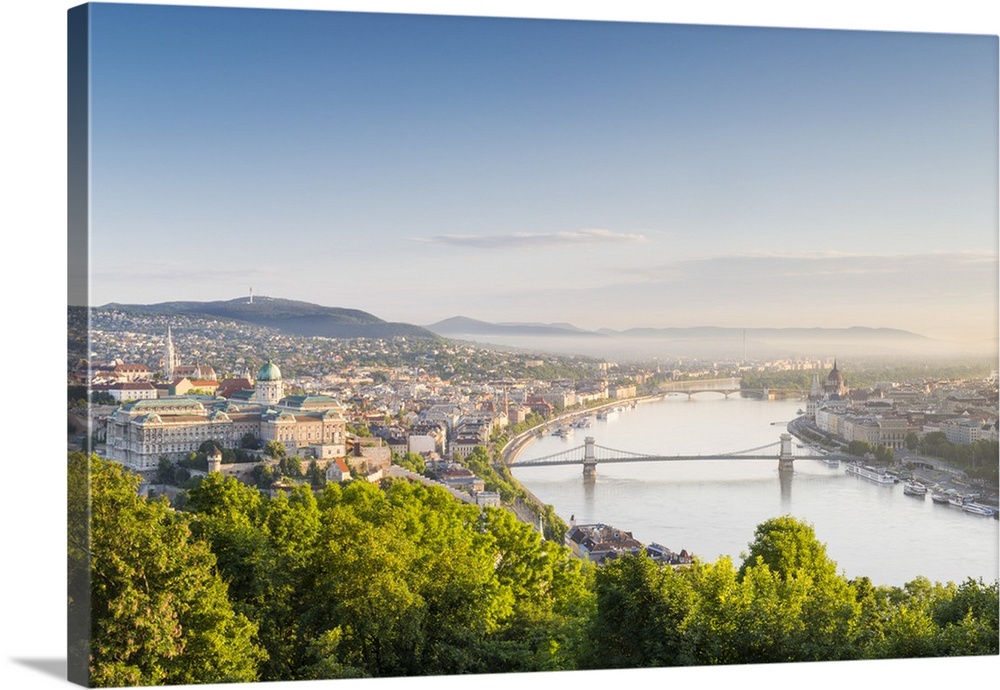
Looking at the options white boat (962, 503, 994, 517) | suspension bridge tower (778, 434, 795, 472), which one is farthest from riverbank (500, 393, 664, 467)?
white boat (962, 503, 994, 517)

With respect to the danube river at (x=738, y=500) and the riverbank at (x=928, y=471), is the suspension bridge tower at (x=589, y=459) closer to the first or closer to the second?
the danube river at (x=738, y=500)

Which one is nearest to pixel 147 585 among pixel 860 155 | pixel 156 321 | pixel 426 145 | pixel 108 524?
pixel 108 524

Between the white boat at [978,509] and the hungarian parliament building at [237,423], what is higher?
the hungarian parliament building at [237,423]

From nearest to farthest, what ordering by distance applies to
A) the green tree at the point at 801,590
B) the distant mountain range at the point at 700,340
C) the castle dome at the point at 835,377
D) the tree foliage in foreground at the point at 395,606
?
the tree foliage in foreground at the point at 395,606 < the green tree at the point at 801,590 < the distant mountain range at the point at 700,340 < the castle dome at the point at 835,377

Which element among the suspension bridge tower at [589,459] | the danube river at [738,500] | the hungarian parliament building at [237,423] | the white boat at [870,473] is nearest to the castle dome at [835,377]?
the danube river at [738,500]

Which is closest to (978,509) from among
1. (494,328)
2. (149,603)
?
(494,328)

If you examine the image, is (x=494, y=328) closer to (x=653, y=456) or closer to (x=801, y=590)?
(x=653, y=456)
